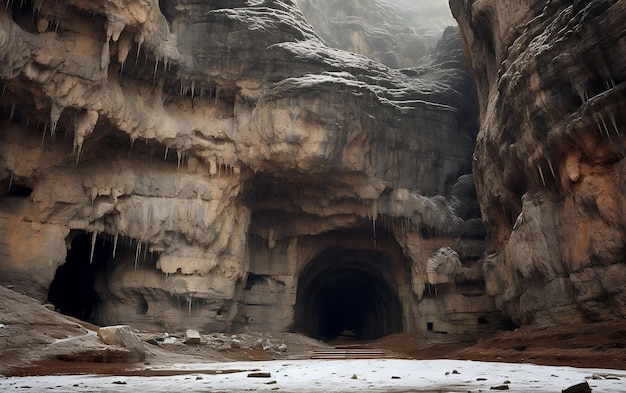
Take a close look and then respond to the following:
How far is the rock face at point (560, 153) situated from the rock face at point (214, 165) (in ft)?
23.7

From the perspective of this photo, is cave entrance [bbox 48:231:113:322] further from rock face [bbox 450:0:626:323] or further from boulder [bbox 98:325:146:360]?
rock face [bbox 450:0:626:323]

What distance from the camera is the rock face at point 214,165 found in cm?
1906

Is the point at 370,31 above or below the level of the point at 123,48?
above

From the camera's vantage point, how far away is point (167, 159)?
23.5m

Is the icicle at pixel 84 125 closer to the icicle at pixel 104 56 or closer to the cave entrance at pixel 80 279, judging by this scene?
the icicle at pixel 104 56

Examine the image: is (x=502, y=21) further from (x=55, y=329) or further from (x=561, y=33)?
(x=55, y=329)

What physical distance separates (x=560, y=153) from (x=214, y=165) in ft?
50.6

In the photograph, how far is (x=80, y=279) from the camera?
2498 cm

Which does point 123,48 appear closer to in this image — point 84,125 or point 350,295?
point 84,125

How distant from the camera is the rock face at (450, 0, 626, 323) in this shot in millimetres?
12648

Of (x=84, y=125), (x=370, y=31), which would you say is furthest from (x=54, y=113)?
(x=370, y=31)

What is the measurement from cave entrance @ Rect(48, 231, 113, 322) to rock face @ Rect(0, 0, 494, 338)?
0.30ft

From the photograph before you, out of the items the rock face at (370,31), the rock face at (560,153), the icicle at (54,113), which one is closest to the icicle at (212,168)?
the icicle at (54,113)

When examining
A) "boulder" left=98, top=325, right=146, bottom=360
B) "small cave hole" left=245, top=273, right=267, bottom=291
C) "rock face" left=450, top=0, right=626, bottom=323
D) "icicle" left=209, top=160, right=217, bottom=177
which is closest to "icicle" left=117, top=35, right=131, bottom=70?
"icicle" left=209, top=160, right=217, bottom=177
